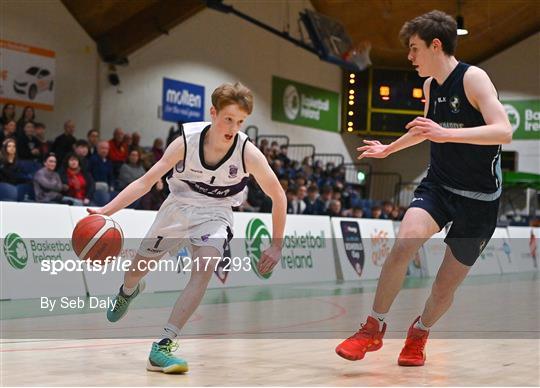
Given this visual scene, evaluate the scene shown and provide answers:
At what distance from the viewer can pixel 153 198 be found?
14281 mm

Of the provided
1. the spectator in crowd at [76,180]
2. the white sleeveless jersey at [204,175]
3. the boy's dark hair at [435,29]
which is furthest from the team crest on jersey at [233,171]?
the spectator in crowd at [76,180]

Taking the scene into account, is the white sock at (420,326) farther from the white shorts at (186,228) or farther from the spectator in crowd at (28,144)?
the spectator in crowd at (28,144)

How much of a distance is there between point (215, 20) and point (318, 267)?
1011 cm

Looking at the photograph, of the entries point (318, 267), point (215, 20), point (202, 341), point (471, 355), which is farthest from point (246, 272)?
point (215, 20)

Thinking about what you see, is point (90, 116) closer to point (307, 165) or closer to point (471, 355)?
point (307, 165)

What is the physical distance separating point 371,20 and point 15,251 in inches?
692

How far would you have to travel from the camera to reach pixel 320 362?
5230 millimetres

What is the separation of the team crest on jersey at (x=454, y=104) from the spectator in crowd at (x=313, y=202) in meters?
12.7

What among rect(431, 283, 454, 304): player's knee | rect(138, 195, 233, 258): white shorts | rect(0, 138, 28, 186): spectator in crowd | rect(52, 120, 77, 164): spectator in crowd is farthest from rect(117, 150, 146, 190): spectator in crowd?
rect(431, 283, 454, 304): player's knee

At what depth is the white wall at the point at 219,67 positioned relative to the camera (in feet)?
65.7

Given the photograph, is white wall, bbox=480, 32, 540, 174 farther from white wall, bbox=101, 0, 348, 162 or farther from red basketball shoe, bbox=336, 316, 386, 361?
red basketball shoe, bbox=336, 316, 386, 361

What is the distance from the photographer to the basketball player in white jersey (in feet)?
15.8

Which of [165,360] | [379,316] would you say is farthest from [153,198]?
[165,360]

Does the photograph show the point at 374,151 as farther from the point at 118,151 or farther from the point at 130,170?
the point at 118,151
